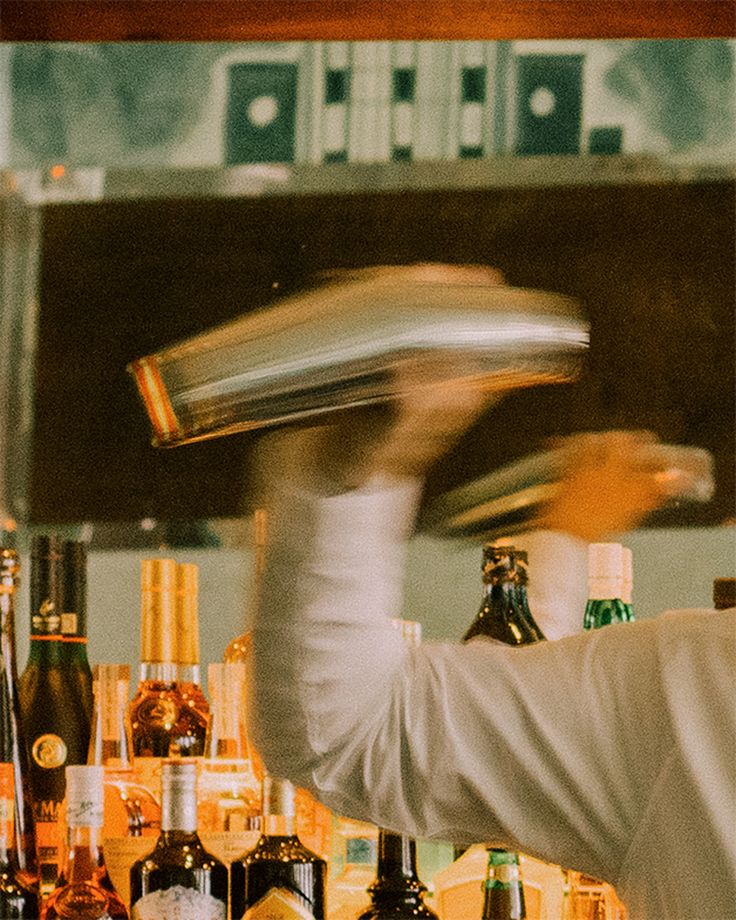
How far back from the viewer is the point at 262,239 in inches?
47.3

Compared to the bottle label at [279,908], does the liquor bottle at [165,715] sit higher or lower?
higher

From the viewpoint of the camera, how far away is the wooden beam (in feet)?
2.85

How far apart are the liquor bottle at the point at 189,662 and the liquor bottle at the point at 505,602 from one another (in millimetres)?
213

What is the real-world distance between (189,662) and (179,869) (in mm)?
167

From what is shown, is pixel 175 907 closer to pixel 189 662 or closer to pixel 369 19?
pixel 189 662

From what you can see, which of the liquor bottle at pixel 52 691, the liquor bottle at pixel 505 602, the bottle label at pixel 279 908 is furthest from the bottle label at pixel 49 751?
the liquor bottle at pixel 505 602

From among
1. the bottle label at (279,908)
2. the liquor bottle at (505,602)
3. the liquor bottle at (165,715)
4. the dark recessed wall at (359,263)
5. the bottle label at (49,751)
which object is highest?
the dark recessed wall at (359,263)

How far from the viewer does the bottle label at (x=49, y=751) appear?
3.10 ft

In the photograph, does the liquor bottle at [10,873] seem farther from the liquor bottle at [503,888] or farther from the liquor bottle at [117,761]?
the liquor bottle at [503,888]

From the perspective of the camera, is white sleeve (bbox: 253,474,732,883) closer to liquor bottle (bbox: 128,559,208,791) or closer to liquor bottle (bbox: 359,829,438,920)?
liquor bottle (bbox: 359,829,438,920)

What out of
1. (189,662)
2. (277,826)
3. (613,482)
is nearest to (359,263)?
(613,482)

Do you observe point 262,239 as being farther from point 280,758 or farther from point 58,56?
point 280,758

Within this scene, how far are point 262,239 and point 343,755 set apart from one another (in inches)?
25.9

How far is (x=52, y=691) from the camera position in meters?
0.98
